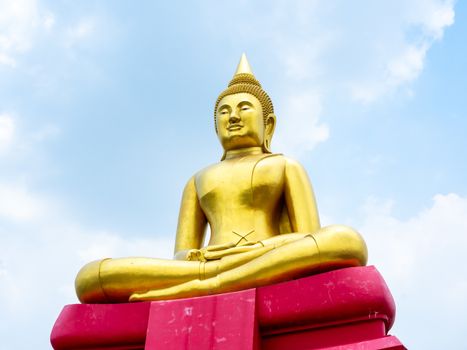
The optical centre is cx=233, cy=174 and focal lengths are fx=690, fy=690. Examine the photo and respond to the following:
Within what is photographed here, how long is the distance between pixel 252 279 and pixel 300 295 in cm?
39

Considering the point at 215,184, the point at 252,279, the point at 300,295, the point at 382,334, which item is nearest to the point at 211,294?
the point at 252,279

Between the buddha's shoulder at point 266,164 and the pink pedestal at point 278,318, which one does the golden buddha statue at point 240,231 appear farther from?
the pink pedestal at point 278,318

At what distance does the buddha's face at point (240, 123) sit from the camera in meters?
6.39

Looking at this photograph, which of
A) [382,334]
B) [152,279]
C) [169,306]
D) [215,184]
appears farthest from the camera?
[215,184]

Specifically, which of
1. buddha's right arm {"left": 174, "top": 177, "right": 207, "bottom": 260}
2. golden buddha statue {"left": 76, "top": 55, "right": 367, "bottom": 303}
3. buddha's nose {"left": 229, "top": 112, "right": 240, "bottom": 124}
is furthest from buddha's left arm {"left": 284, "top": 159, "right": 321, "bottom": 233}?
buddha's right arm {"left": 174, "top": 177, "right": 207, "bottom": 260}

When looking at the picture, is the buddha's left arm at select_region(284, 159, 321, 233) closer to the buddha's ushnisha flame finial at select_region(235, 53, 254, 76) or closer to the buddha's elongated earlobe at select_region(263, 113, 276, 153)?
the buddha's elongated earlobe at select_region(263, 113, 276, 153)

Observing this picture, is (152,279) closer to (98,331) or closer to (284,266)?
(98,331)

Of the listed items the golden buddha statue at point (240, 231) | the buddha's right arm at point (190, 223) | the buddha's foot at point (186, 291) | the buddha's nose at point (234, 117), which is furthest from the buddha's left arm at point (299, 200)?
the buddha's foot at point (186, 291)

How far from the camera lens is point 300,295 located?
4.36 meters

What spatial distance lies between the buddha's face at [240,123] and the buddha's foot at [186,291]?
1.97 metres

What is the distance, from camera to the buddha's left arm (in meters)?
5.72

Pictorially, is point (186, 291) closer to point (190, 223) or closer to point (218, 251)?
point (218, 251)

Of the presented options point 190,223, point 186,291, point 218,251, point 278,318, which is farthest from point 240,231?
point 278,318

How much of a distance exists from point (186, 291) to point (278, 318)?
70cm
